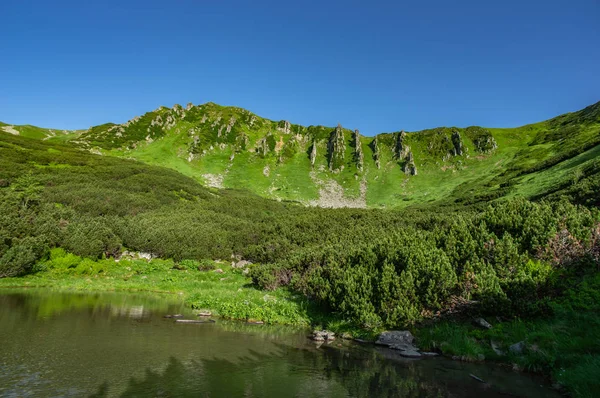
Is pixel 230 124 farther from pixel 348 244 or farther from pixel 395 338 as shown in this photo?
pixel 395 338

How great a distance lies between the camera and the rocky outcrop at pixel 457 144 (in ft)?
549

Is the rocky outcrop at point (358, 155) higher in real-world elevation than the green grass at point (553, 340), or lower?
higher

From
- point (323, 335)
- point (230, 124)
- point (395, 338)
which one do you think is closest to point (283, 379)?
point (323, 335)

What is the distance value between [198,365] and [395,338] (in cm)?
1167

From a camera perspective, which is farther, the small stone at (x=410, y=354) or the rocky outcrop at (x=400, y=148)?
the rocky outcrop at (x=400, y=148)

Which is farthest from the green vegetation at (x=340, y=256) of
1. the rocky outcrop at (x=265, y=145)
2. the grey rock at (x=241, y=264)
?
the rocky outcrop at (x=265, y=145)

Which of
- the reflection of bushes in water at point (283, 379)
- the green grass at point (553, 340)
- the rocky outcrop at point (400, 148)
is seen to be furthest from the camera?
the rocky outcrop at point (400, 148)

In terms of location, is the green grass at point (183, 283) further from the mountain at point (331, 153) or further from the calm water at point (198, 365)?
the mountain at point (331, 153)

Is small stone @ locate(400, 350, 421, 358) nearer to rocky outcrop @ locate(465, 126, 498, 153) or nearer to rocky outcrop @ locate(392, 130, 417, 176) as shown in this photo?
rocky outcrop @ locate(392, 130, 417, 176)

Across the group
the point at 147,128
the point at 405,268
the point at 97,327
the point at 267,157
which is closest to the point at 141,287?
the point at 97,327

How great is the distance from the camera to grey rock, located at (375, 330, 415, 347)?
66.3 ft

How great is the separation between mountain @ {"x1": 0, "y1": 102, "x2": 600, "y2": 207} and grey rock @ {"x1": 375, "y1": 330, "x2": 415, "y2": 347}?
105363 mm

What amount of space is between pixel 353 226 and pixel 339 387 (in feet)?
136

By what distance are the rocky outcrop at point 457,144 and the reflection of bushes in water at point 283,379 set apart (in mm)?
169955
